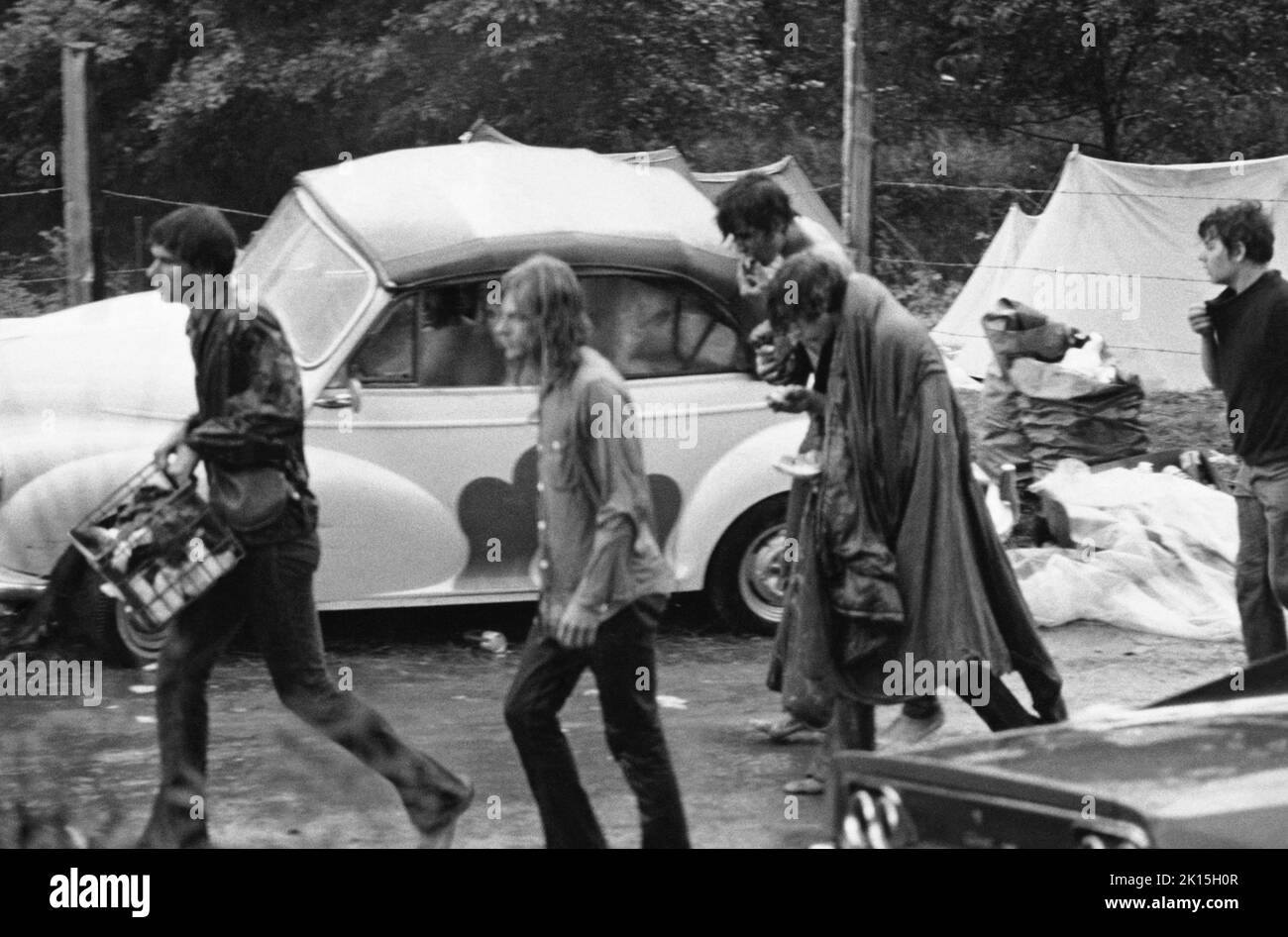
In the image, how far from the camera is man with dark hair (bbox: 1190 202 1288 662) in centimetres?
677

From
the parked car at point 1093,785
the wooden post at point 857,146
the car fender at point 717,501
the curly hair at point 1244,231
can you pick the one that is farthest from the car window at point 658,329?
the parked car at point 1093,785

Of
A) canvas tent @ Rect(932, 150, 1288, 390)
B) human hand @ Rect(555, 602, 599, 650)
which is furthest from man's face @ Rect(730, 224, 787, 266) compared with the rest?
canvas tent @ Rect(932, 150, 1288, 390)

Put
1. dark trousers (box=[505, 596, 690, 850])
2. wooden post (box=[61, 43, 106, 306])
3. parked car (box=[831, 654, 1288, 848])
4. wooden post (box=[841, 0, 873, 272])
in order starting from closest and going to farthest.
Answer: parked car (box=[831, 654, 1288, 848]), dark trousers (box=[505, 596, 690, 850]), wooden post (box=[61, 43, 106, 306]), wooden post (box=[841, 0, 873, 272])

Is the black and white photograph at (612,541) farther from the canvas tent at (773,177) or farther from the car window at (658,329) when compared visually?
the canvas tent at (773,177)

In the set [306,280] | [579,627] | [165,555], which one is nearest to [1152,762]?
[579,627]

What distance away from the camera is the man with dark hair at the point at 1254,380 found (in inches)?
267

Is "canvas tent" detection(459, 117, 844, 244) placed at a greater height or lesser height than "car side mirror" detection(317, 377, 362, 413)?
greater

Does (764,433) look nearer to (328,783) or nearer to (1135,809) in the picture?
(328,783)

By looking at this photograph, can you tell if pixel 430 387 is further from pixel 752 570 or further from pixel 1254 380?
pixel 1254 380

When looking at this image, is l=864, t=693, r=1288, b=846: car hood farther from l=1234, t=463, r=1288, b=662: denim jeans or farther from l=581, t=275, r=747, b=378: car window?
l=581, t=275, r=747, b=378: car window

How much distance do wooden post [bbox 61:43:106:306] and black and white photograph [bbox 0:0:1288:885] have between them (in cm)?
3

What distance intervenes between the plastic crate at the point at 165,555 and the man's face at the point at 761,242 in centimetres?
196

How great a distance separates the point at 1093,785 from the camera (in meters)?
3.29

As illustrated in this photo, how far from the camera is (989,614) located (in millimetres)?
5898
